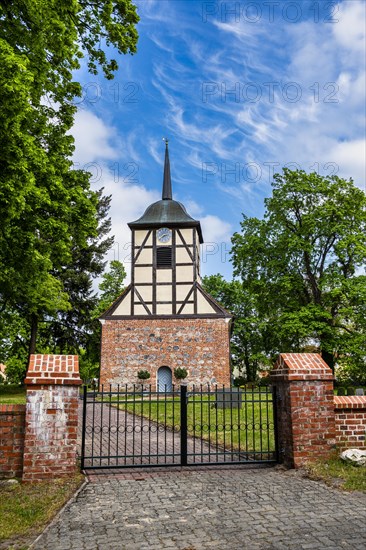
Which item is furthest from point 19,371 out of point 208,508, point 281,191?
point 208,508

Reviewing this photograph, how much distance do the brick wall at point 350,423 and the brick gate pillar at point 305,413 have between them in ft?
0.54

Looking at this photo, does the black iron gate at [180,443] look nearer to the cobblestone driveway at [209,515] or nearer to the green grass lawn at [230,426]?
the green grass lawn at [230,426]

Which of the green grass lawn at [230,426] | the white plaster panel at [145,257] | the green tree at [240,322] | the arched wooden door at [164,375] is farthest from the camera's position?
the green tree at [240,322]

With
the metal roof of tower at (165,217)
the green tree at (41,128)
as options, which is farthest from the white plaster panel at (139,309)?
the green tree at (41,128)

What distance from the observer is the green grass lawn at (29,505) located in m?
4.43

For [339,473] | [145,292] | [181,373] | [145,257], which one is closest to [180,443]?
[339,473]

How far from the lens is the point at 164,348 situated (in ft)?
85.3

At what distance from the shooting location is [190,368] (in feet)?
83.8

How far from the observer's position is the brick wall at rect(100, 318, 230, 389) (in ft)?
83.8

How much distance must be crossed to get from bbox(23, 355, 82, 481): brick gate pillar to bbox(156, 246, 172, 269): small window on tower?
20922 millimetres

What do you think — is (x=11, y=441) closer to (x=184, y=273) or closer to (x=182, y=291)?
(x=182, y=291)

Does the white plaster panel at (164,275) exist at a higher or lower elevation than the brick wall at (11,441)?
higher

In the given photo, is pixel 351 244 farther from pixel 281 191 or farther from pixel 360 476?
pixel 360 476

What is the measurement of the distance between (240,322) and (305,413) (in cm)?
3576
